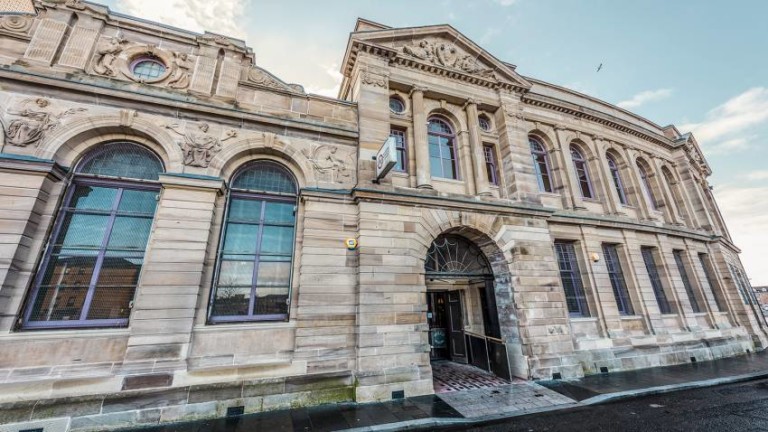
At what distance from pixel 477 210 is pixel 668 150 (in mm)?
14871

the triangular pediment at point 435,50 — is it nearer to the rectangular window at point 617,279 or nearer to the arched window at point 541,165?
the arched window at point 541,165

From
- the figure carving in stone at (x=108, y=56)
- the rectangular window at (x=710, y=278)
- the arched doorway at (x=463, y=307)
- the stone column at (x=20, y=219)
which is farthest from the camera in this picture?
the rectangular window at (x=710, y=278)

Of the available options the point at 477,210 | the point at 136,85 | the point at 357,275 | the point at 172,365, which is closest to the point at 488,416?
the point at 357,275

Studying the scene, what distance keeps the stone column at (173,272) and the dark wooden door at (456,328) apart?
810 centimetres

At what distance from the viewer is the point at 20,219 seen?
509cm

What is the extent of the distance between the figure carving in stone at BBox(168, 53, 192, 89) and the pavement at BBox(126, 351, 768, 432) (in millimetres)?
7413

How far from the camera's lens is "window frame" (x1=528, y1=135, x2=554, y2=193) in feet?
35.7

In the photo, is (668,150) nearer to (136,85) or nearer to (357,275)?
(357,275)

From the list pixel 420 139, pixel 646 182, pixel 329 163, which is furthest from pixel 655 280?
pixel 329 163

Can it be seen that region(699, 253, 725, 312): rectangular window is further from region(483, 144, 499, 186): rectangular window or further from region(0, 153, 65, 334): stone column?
region(0, 153, 65, 334): stone column

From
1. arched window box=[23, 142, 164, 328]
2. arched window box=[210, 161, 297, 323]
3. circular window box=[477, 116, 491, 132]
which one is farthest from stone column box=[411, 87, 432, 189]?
arched window box=[23, 142, 164, 328]

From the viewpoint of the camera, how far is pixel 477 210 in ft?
27.4

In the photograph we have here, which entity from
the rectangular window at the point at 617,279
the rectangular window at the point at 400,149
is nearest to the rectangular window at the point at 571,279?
the rectangular window at the point at 617,279

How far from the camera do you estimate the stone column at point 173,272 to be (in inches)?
204
